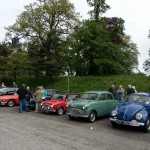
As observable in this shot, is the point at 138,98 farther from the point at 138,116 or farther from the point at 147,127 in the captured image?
the point at 147,127

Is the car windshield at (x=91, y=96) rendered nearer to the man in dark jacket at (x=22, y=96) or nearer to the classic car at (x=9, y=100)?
the man in dark jacket at (x=22, y=96)

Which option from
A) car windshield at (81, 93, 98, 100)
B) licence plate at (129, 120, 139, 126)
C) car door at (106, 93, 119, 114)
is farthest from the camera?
car door at (106, 93, 119, 114)

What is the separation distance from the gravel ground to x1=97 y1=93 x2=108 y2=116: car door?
1286mm

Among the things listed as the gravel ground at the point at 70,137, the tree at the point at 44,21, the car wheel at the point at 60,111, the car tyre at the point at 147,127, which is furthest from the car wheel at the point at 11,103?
the tree at the point at 44,21

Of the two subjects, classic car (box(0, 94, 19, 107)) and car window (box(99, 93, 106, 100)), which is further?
classic car (box(0, 94, 19, 107))

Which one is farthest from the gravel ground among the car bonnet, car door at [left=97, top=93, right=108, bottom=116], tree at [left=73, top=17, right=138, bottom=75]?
tree at [left=73, top=17, right=138, bottom=75]

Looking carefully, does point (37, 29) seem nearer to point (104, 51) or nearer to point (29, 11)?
point (29, 11)

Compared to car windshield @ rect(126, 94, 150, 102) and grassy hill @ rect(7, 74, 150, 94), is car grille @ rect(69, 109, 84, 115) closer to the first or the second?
car windshield @ rect(126, 94, 150, 102)

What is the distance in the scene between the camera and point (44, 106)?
1725 cm

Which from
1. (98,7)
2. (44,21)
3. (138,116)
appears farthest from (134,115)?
(44,21)

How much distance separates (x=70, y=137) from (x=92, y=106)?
436 cm

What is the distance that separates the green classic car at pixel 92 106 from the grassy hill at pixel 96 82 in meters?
9.88

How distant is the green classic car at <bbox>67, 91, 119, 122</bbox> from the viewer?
47.0 feet

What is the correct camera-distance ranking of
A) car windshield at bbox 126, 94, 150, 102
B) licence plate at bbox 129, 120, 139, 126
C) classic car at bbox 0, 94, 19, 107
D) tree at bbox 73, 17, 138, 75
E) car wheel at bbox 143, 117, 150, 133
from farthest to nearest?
tree at bbox 73, 17, 138, 75 → classic car at bbox 0, 94, 19, 107 → car windshield at bbox 126, 94, 150, 102 → car wheel at bbox 143, 117, 150, 133 → licence plate at bbox 129, 120, 139, 126
